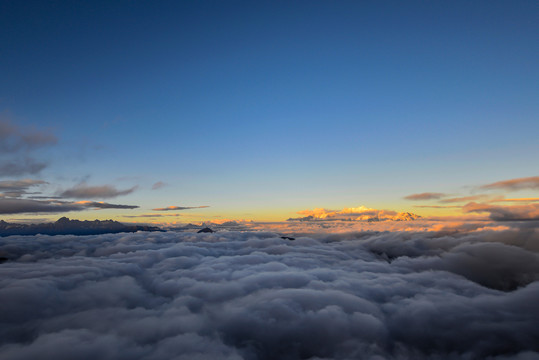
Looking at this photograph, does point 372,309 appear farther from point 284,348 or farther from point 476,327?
point 284,348

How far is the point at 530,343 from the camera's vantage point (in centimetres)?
6588

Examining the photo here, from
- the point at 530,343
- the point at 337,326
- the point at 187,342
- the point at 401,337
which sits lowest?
the point at 530,343

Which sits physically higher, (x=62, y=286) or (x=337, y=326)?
(x=62, y=286)

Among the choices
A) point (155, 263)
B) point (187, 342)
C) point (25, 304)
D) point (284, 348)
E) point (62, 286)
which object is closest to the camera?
point (187, 342)

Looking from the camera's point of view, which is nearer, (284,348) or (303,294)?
(284,348)

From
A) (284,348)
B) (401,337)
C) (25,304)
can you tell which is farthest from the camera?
(25,304)

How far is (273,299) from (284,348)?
1540cm

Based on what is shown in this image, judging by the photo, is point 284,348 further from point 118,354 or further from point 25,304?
point 25,304

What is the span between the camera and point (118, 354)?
148 ft

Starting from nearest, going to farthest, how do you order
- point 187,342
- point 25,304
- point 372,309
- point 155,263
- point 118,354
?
point 118,354
point 187,342
point 25,304
point 372,309
point 155,263

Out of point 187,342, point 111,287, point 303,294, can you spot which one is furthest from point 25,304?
point 303,294

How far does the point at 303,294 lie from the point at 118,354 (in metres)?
53.9

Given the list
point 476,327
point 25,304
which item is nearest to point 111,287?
point 25,304

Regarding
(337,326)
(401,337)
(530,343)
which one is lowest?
(530,343)
